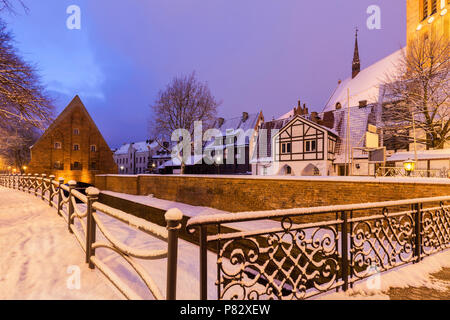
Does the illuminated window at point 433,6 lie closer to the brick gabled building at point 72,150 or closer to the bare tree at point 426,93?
the bare tree at point 426,93

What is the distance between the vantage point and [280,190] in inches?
484

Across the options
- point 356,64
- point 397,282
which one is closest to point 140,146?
point 356,64

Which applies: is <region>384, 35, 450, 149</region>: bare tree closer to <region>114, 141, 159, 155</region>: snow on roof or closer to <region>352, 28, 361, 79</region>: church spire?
<region>352, 28, 361, 79</region>: church spire

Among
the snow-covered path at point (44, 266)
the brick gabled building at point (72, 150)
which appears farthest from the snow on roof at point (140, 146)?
the snow-covered path at point (44, 266)

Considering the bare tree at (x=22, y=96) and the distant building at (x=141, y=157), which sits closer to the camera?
the bare tree at (x=22, y=96)

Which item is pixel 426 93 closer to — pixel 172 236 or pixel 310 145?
pixel 310 145

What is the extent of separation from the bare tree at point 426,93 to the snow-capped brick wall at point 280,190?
9.45 metres

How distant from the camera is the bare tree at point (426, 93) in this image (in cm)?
1530

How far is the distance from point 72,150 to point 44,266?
32543 millimetres

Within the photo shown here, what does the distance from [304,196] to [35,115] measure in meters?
11.4

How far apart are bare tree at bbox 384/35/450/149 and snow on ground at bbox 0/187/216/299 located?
57.6ft

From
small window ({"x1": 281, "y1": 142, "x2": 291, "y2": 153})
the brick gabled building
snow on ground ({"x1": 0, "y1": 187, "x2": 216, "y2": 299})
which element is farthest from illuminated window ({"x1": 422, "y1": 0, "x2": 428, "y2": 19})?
the brick gabled building

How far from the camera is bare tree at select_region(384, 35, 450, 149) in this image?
1530cm

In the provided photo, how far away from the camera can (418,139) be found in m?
16.8
